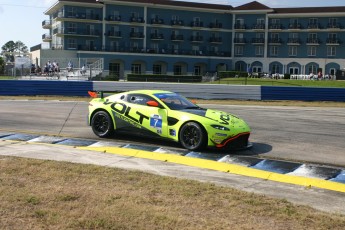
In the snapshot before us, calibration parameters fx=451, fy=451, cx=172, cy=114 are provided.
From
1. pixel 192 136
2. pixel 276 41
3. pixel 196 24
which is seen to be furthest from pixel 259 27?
pixel 192 136

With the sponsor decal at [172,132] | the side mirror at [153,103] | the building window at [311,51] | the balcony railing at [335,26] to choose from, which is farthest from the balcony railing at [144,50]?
the sponsor decal at [172,132]

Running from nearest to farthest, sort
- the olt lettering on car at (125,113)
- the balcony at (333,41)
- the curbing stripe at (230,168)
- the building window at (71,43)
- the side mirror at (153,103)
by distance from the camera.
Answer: the curbing stripe at (230,168)
the side mirror at (153,103)
the olt lettering on car at (125,113)
the building window at (71,43)
the balcony at (333,41)

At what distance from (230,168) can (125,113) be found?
3735mm

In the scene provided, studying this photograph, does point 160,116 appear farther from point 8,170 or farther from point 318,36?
point 318,36

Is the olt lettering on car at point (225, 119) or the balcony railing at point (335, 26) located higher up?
the balcony railing at point (335, 26)

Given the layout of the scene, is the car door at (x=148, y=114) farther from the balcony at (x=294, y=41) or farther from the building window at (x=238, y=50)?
the building window at (x=238, y=50)

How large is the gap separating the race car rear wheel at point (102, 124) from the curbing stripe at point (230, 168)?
1555 mm

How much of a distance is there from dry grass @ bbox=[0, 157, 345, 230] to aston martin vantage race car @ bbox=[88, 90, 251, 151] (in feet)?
9.61

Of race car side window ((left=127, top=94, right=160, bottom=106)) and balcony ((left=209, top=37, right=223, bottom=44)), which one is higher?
balcony ((left=209, top=37, right=223, bottom=44))

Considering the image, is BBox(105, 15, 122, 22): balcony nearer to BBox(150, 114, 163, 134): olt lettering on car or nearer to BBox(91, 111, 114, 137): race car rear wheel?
BBox(91, 111, 114, 137): race car rear wheel

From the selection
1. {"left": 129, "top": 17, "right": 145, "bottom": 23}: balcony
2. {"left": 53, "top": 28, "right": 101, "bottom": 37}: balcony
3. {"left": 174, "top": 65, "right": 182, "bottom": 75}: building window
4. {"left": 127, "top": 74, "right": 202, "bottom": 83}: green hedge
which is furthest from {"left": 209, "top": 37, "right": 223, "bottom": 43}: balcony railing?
{"left": 127, "top": 74, "right": 202, "bottom": 83}: green hedge

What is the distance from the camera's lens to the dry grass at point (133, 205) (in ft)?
16.3

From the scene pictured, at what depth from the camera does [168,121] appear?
1048 cm

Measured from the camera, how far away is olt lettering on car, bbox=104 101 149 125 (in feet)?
36.1
